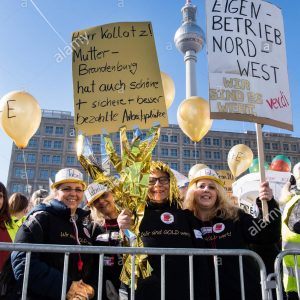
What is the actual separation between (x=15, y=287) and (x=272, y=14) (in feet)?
11.6

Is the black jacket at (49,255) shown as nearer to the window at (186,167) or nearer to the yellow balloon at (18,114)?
the yellow balloon at (18,114)

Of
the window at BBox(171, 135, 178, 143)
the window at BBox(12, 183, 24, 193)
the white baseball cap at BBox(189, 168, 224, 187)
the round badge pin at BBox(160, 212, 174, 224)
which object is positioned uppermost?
the window at BBox(171, 135, 178, 143)

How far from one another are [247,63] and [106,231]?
2.14m

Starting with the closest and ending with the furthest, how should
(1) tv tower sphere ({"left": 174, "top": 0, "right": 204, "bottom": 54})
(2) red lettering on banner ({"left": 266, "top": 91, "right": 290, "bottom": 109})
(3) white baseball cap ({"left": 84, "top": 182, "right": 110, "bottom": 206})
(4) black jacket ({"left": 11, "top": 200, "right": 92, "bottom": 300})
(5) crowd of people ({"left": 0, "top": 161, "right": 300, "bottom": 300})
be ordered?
(4) black jacket ({"left": 11, "top": 200, "right": 92, "bottom": 300}) < (5) crowd of people ({"left": 0, "top": 161, "right": 300, "bottom": 300}) < (2) red lettering on banner ({"left": 266, "top": 91, "right": 290, "bottom": 109}) < (3) white baseball cap ({"left": 84, "top": 182, "right": 110, "bottom": 206}) < (1) tv tower sphere ({"left": 174, "top": 0, "right": 204, "bottom": 54})

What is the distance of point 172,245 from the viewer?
3127 mm

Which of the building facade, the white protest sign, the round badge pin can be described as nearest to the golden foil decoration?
the round badge pin

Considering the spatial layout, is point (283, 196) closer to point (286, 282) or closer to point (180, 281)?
point (286, 282)

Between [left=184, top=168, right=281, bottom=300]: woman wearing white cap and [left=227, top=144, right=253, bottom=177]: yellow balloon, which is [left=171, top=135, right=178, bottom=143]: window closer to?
[left=227, top=144, right=253, bottom=177]: yellow balloon

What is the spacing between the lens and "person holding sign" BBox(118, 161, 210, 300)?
9.78 feet

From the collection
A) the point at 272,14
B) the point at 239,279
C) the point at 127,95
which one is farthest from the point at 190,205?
the point at 272,14

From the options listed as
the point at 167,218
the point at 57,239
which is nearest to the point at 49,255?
the point at 57,239

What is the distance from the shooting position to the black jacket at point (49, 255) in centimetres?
273

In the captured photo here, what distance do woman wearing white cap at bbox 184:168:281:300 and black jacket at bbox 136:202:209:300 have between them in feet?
0.47

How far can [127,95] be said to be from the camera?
3.64m
